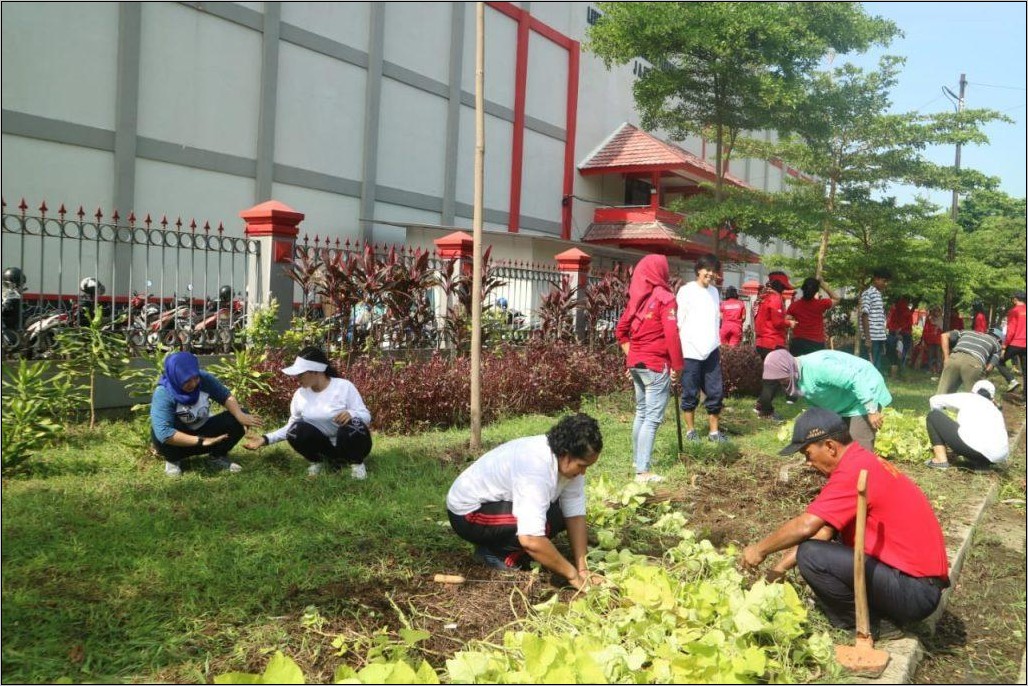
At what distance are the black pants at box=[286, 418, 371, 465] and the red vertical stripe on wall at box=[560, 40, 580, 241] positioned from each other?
17.9 metres

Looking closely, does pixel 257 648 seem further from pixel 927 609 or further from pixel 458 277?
pixel 458 277

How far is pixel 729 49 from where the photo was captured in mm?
12398

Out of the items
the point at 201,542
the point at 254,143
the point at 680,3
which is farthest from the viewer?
the point at 254,143

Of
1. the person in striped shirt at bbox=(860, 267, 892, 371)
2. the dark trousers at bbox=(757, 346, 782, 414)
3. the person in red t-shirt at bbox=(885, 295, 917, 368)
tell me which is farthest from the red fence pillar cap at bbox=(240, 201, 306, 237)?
the person in red t-shirt at bbox=(885, 295, 917, 368)

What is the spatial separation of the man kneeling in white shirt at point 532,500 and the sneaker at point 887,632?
1250 millimetres

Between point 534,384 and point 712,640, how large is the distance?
5810mm

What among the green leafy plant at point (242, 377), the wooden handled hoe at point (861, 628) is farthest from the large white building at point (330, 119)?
the wooden handled hoe at point (861, 628)

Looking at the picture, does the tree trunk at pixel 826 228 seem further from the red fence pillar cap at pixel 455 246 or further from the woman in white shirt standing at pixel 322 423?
the woman in white shirt standing at pixel 322 423

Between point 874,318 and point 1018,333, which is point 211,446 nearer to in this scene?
point 874,318

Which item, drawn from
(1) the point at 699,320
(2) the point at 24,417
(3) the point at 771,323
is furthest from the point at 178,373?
(3) the point at 771,323

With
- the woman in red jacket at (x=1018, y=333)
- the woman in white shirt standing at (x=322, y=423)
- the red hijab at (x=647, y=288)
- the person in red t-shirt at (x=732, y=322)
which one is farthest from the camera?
the woman in red jacket at (x=1018, y=333)

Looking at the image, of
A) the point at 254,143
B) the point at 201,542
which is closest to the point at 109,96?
the point at 254,143

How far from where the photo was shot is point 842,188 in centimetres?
1517

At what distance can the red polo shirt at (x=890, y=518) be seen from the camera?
3.29 meters
